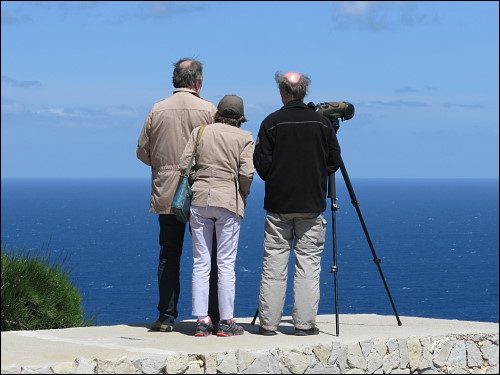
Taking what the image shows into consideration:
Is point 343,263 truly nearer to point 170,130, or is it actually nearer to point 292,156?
point 170,130

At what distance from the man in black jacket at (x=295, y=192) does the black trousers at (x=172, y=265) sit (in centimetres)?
43

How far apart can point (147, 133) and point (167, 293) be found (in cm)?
142

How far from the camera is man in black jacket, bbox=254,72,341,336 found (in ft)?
26.8

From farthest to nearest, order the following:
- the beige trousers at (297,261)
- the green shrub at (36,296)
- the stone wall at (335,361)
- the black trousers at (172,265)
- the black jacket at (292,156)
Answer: the green shrub at (36,296) → the black trousers at (172,265) → the beige trousers at (297,261) → the black jacket at (292,156) → the stone wall at (335,361)

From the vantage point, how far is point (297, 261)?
8.41m

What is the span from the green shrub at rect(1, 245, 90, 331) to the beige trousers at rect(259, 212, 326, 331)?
2695 mm

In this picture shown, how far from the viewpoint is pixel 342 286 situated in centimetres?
8462

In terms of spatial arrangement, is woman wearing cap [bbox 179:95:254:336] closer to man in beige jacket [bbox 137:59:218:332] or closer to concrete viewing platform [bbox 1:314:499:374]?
man in beige jacket [bbox 137:59:218:332]

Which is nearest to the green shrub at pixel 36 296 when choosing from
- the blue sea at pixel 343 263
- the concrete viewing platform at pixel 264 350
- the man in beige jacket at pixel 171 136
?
the concrete viewing platform at pixel 264 350

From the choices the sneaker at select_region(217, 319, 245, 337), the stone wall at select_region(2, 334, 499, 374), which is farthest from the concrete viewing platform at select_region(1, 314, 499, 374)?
the sneaker at select_region(217, 319, 245, 337)

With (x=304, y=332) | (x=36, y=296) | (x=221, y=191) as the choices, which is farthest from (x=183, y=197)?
(x=36, y=296)

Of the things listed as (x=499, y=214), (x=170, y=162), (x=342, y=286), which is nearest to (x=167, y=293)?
(x=170, y=162)

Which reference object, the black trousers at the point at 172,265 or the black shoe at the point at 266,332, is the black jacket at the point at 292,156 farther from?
the black shoe at the point at 266,332

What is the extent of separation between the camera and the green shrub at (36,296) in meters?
9.65
